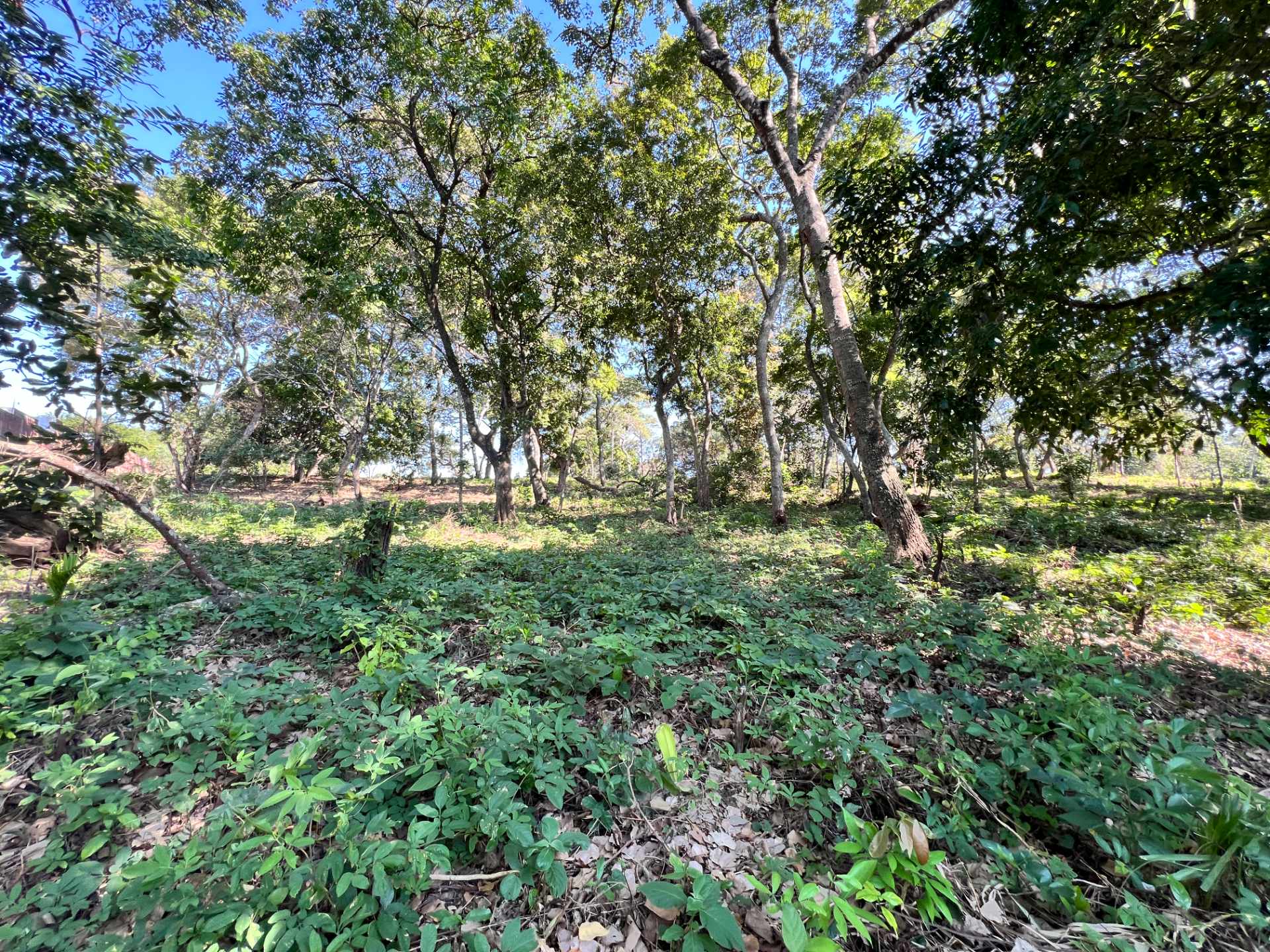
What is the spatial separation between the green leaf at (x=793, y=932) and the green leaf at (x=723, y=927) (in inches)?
6.0

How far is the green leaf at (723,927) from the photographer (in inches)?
53.6

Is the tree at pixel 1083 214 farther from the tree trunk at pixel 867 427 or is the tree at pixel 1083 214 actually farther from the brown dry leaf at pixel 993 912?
the brown dry leaf at pixel 993 912

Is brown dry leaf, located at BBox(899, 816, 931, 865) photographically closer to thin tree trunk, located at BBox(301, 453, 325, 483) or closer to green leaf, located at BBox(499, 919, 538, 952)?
green leaf, located at BBox(499, 919, 538, 952)

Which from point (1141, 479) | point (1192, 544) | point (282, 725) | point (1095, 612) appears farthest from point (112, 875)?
point (1141, 479)

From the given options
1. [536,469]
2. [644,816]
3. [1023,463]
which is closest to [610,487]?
[536,469]

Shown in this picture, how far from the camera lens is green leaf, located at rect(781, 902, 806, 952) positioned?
4.11ft

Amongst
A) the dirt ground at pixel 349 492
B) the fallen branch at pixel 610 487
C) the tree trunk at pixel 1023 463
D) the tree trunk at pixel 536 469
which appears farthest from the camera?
the fallen branch at pixel 610 487

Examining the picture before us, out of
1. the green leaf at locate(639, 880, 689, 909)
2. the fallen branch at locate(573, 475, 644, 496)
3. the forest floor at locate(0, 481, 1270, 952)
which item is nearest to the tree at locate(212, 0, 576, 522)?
the forest floor at locate(0, 481, 1270, 952)

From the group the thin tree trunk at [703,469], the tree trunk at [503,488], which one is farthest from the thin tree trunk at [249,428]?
the thin tree trunk at [703,469]

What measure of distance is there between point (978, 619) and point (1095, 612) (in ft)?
4.56

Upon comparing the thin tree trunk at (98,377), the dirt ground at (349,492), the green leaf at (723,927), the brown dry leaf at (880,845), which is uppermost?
the thin tree trunk at (98,377)

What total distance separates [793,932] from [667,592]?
11.0 feet

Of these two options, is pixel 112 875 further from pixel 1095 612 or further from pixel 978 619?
pixel 1095 612

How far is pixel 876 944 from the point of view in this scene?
5.20 ft
